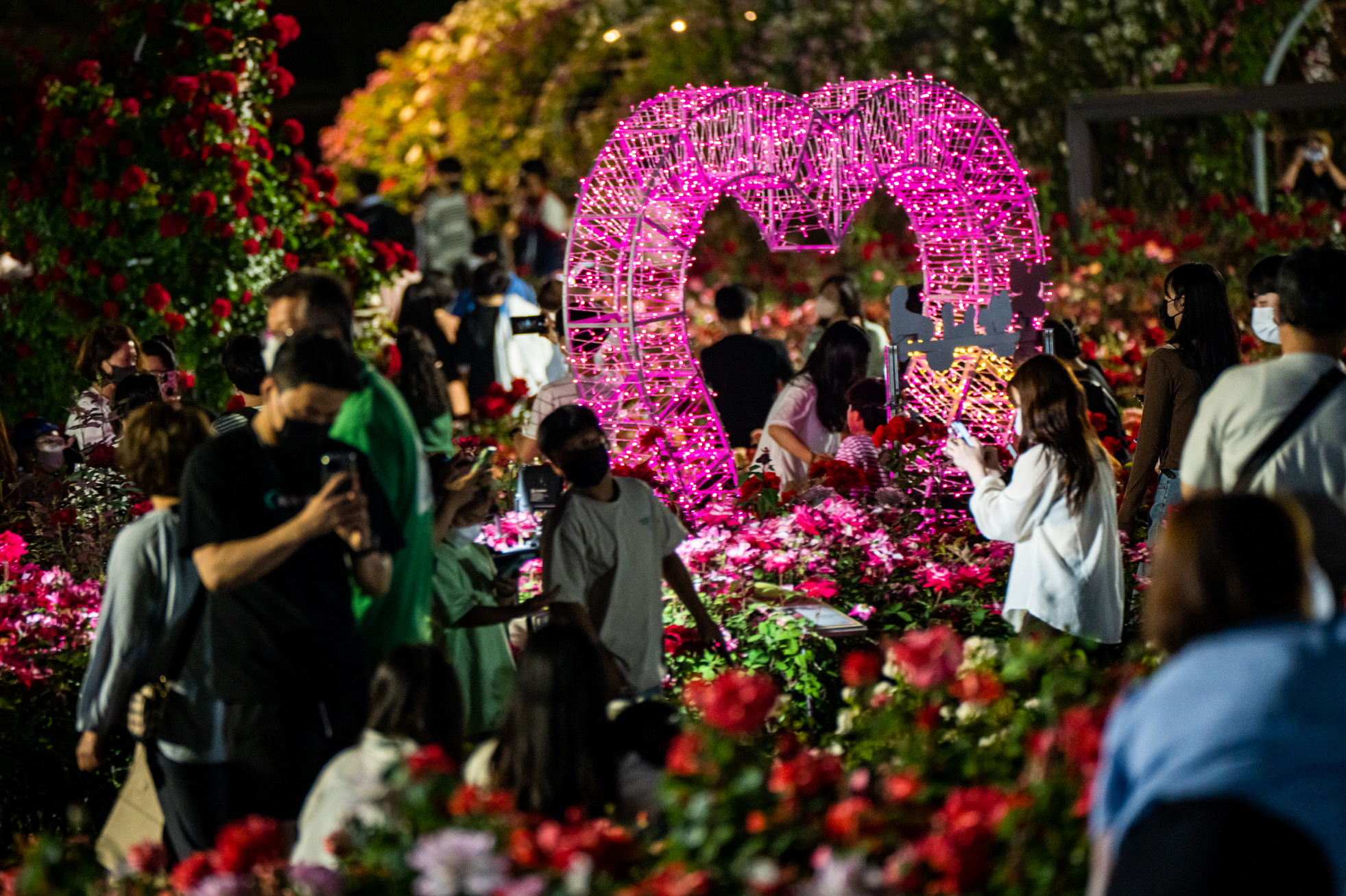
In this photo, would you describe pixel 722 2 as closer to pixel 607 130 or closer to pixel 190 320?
pixel 607 130

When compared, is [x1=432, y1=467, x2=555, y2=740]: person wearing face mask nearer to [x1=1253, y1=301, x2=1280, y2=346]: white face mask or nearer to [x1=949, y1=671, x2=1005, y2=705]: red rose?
[x1=949, y1=671, x2=1005, y2=705]: red rose

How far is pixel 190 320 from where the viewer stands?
27.6 feet

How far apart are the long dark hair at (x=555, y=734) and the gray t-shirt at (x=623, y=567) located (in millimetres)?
1141

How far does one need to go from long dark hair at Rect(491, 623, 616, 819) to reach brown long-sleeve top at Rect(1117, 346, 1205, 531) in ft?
9.25

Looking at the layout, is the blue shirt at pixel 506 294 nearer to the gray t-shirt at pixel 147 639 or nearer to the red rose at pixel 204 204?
the red rose at pixel 204 204

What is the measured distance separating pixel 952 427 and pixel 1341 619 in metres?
3.03

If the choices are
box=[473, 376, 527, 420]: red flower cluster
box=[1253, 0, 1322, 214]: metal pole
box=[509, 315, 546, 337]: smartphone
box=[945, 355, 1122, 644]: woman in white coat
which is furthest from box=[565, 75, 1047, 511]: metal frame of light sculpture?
box=[1253, 0, 1322, 214]: metal pole

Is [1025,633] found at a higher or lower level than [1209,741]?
lower

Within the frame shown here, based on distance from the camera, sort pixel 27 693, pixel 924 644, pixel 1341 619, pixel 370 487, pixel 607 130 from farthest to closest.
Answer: pixel 607 130 → pixel 27 693 → pixel 370 487 → pixel 924 644 → pixel 1341 619

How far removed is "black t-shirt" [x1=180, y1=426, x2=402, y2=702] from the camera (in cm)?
329

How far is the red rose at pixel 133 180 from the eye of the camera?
795 centimetres

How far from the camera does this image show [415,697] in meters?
3.11

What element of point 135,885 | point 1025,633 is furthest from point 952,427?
point 135,885

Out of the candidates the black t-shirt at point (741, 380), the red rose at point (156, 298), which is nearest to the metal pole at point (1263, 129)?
the black t-shirt at point (741, 380)
